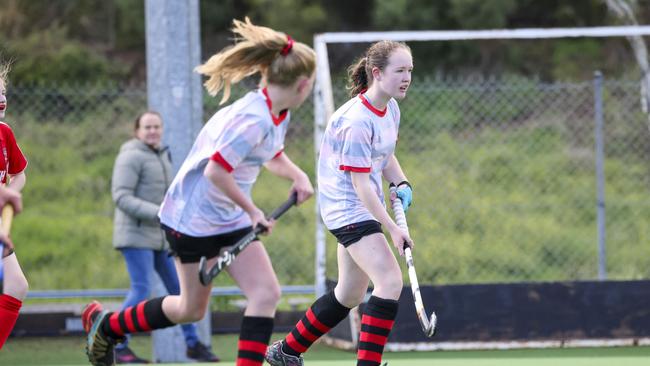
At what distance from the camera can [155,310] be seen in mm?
5445

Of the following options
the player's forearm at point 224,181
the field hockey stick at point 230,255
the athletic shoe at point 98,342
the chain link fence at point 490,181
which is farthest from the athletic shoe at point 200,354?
the chain link fence at point 490,181

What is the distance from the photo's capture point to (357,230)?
17.4 ft

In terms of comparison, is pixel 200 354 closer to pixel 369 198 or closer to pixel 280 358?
pixel 280 358

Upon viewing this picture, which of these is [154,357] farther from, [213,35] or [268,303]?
[213,35]

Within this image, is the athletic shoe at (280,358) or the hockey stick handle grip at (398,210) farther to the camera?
the athletic shoe at (280,358)

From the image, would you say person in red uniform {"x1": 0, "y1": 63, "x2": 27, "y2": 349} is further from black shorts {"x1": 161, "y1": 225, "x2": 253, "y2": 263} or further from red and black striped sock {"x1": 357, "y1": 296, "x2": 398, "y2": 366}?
red and black striped sock {"x1": 357, "y1": 296, "x2": 398, "y2": 366}

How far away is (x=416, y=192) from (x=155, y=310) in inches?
207

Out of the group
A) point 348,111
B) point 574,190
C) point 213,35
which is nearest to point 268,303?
point 348,111

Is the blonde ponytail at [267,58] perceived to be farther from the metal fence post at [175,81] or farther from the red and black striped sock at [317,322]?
the metal fence post at [175,81]

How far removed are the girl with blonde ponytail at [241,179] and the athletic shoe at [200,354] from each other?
7.08 ft

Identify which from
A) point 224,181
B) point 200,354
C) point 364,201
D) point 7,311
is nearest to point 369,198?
point 364,201

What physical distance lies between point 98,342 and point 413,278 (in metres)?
1.54

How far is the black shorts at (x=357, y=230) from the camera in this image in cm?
530

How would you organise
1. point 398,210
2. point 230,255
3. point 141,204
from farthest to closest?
point 141,204 < point 398,210 < point 230,255
